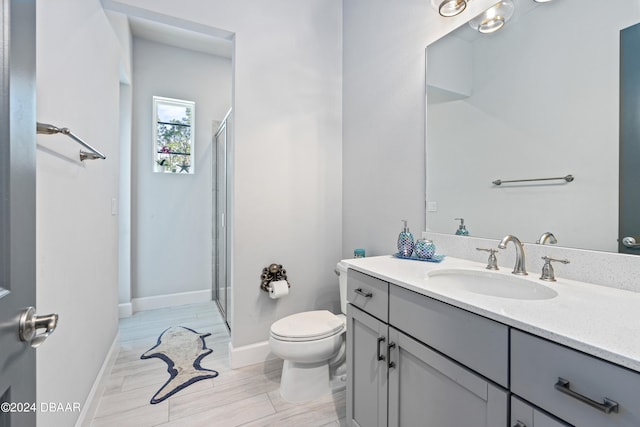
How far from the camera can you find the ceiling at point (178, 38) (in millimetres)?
2748

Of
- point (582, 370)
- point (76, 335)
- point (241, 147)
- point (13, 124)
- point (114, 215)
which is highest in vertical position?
point (241, 147)

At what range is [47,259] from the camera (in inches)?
42.1

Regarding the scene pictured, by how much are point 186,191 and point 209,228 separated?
0.50 meters

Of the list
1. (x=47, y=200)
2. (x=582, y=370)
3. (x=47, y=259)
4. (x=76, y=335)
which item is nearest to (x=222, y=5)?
(x=47, y=200)

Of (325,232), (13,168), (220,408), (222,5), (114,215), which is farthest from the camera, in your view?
(325,232)

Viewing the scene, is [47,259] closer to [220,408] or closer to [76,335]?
[76,335]

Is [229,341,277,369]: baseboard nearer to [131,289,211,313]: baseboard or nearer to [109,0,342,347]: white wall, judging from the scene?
[109,0,342,347]: white wall

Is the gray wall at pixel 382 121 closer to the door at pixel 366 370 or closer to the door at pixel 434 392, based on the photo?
the door at pixel 366 370

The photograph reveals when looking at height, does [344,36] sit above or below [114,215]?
above

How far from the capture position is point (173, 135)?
3137 mm

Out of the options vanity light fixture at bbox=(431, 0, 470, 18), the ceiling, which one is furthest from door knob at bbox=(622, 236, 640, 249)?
the ceiling

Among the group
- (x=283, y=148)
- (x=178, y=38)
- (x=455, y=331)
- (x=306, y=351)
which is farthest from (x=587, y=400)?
(x=178, y=38)

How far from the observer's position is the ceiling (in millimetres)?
2748

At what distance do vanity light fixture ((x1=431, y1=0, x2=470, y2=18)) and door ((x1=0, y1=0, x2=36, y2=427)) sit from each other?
1634 mm
